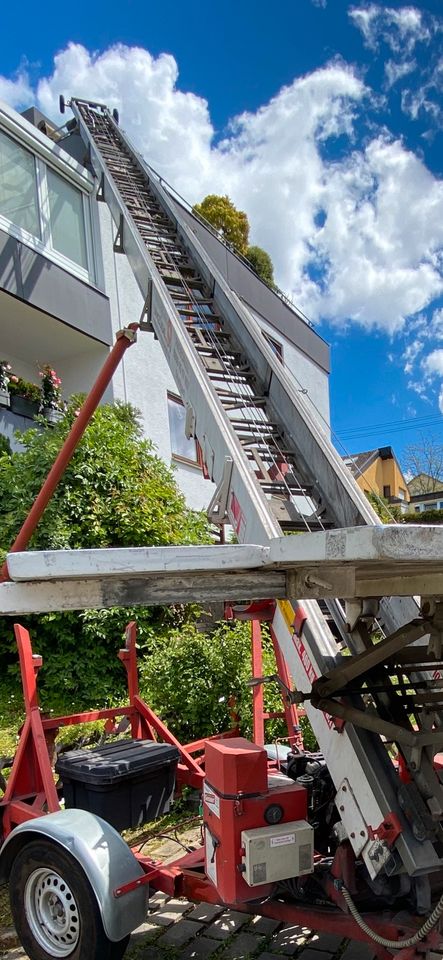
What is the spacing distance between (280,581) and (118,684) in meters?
4.67

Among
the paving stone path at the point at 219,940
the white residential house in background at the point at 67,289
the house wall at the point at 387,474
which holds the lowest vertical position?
the paving stone path at the point at 219,940

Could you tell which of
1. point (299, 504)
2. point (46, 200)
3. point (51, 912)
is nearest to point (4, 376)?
point (46, 200)

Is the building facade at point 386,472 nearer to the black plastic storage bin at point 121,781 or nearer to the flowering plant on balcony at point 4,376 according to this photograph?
the flowering plant on balcony at point 4,376

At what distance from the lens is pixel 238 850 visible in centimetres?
288

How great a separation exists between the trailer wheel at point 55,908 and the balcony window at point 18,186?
10701 mm

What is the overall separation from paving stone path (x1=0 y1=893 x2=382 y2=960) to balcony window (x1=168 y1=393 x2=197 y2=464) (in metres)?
9.75

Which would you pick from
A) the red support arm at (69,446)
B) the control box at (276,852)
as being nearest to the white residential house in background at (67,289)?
the red support arm at (69,446)

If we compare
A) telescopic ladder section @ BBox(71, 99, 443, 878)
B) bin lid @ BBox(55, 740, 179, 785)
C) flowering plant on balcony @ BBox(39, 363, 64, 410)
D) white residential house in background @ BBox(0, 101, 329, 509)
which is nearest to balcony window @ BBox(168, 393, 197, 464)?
white residential house in background @ BBox(0, 101, 329, 509)

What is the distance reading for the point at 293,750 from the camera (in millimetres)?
4281

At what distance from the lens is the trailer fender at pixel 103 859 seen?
3.03 meters

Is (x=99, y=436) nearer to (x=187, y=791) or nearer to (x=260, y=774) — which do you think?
(x=187, y=791)

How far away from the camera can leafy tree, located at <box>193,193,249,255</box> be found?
1032 inches

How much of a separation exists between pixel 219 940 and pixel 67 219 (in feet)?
40.5

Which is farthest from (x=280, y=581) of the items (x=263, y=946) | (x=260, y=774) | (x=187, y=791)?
(x=187, y=791)
